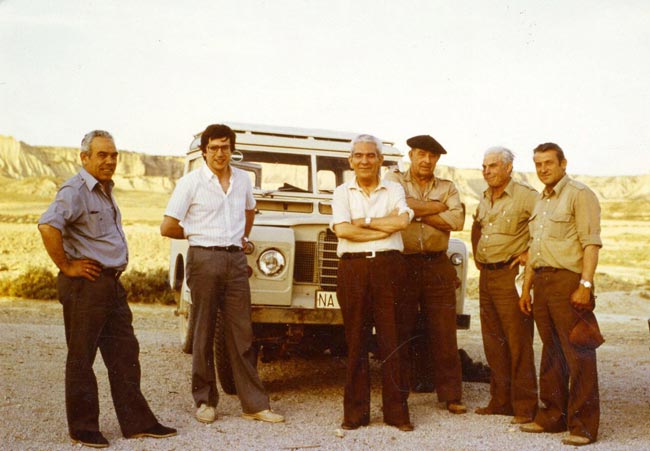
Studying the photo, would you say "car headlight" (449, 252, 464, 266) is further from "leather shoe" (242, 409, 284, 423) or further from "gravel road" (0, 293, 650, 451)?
"leather shoe" (242, 409, 284, 423)

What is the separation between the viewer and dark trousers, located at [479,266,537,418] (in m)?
5.80

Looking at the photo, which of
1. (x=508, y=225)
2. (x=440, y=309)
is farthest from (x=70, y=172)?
(x=508, y=225)

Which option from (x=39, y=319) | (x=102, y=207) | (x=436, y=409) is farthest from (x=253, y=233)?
(x=39, y=319)

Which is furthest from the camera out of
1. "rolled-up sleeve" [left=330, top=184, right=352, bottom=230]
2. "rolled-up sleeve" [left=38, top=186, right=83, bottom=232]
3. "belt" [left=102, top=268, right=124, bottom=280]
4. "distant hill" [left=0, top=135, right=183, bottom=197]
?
"distant hill" [left=0, top=135, right=183, bottom=197]

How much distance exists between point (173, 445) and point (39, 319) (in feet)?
28.4

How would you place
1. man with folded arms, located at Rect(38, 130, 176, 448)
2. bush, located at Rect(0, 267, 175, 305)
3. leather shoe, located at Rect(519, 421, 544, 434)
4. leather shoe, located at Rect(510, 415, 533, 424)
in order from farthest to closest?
→ bush, located at Rect(0, 267, 175, 305) < leather shoe, located at Rect(510, 415, 533, 424) < leather shoe, located at Rect(519, 421, 544, 434) < man with folded arms, located at Rect(38, 130, 176, 448)

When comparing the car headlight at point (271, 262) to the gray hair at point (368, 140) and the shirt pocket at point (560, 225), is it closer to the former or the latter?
the gray hair at point (368, 140)

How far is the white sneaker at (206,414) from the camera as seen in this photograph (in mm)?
5594

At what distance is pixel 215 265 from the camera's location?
5531 millimetres

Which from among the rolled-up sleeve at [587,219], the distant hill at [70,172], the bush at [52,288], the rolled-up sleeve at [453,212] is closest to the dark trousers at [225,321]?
the rolled-up sleeve at [453,212]

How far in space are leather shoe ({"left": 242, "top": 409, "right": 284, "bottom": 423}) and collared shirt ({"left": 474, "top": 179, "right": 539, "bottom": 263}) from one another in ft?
6.13

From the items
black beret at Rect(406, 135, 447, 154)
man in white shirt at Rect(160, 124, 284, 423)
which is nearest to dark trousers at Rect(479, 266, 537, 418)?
black beret at Rect(406, 135, 447, 154)

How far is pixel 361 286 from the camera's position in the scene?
5484mm

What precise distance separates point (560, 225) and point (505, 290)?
2.46ft
